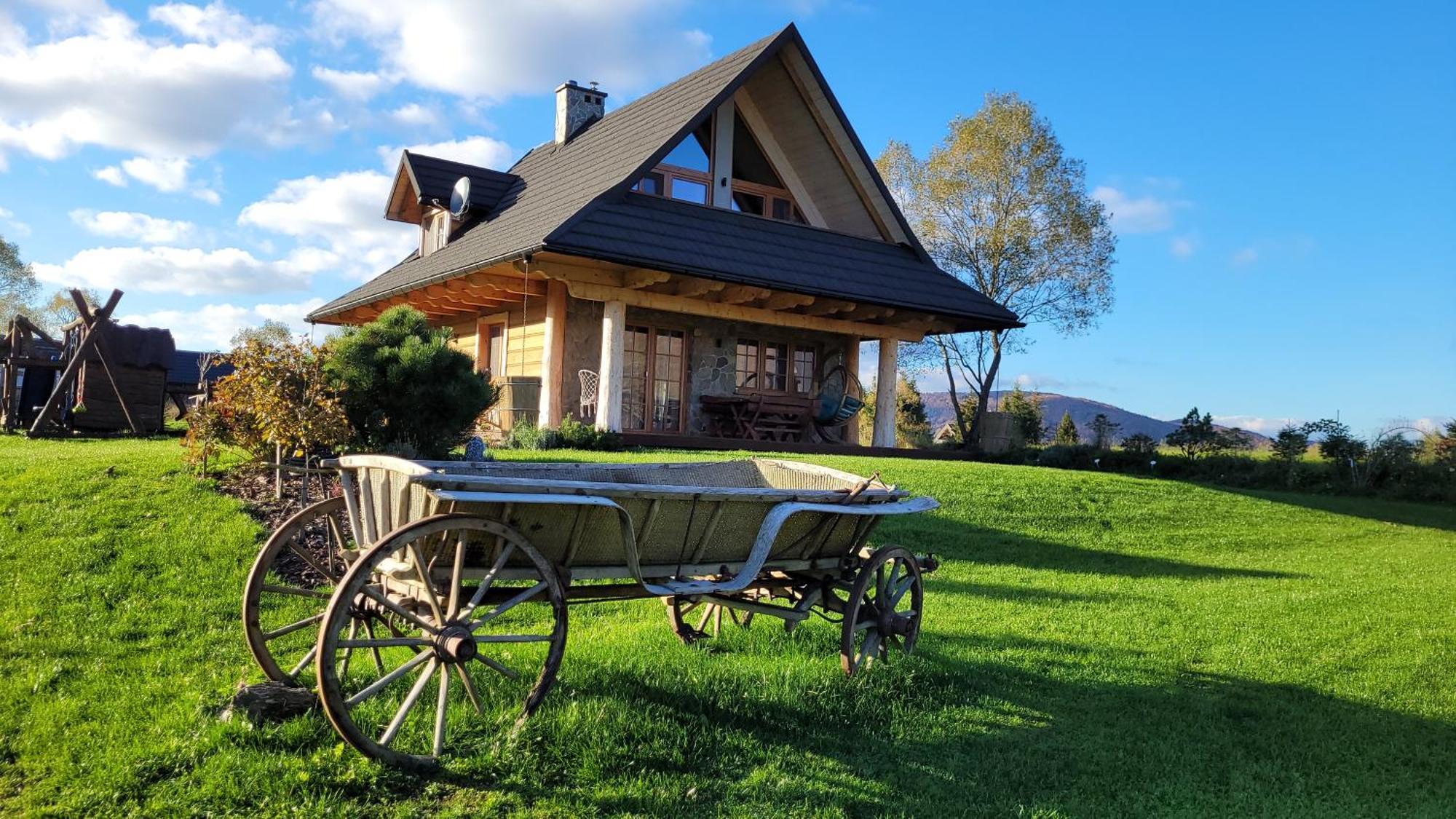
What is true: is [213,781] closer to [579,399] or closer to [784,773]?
[784,773]

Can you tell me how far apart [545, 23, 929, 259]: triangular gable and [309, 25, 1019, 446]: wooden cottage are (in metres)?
0.04

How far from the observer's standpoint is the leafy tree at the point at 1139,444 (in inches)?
875

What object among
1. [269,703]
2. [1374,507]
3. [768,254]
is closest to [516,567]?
[269,703]

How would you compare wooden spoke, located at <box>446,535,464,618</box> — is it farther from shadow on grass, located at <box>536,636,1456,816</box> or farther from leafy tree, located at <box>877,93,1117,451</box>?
leafy tree, located at <box>877,93,1117,451</box>

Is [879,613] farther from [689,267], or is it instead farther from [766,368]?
[766,368]

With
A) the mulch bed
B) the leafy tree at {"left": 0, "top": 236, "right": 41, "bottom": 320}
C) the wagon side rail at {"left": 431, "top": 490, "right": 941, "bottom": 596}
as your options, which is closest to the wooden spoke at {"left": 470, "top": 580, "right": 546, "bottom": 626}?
the wagon side rail at {"left": 431, "top": 490, "right": 941, "bottom": 596}

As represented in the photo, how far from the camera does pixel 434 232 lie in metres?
20.3

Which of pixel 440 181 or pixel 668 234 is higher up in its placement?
pixel 440 181

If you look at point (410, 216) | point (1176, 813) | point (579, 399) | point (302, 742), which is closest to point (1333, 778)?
point (1176, 813)

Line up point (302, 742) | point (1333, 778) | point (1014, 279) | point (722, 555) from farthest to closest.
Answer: point (1014, 279), point (1333, 778), point (722, 555), point (302, 742)

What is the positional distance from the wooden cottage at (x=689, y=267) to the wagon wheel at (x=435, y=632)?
9.58 meters

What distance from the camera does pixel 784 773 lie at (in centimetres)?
421

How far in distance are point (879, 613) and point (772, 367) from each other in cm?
1421

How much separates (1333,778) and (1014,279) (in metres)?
27.4
